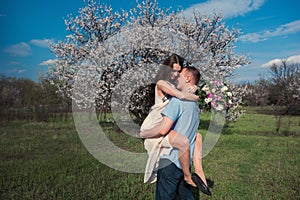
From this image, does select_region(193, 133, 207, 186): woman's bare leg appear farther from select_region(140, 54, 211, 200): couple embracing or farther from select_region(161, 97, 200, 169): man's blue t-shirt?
select_region(161, 97, 200, 169): man's blue t-shirt

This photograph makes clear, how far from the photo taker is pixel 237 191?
184 inches

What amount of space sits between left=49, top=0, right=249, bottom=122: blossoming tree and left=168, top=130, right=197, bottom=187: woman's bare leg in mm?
3559

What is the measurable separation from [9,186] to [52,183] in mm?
699

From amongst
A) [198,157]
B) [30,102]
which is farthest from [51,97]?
[198,157]

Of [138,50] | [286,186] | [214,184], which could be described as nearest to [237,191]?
[214,184]

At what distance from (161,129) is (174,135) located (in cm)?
14

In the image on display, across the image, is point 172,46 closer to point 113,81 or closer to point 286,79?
point 113,81

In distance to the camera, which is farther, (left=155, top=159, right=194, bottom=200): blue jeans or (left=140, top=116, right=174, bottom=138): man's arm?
(left=155, top=159, right=194, bottom=200): blue jeans

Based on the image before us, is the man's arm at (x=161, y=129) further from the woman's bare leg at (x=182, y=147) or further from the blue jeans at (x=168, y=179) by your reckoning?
the blue jeans at (x=168, y=179)

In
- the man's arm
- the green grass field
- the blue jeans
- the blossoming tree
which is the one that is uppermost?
the blossoming tree

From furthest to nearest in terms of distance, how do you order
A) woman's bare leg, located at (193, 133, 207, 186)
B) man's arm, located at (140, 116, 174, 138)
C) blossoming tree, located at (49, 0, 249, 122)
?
blossoming tree, located at (49, 0, 249, 122) → woman's bare leg, located at (193, 133, 207, 186) → man's arm, located at (140, 116, 174, 138)

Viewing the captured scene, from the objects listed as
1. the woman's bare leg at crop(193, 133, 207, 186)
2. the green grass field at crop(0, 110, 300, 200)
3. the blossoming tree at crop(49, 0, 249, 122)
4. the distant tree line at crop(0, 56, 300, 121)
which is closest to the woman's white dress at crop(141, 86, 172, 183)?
the woman's bare leg at crop(193, 133, 207, 186)

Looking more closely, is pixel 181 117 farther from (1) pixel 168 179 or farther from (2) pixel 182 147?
(1) pixel 168 179

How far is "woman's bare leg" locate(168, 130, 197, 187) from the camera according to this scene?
7.13 ft
